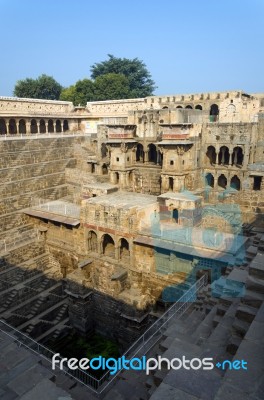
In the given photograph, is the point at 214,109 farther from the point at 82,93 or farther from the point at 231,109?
the point at 82,93

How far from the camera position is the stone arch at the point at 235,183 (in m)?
20.2

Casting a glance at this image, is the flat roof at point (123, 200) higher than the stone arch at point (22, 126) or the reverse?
the reverse

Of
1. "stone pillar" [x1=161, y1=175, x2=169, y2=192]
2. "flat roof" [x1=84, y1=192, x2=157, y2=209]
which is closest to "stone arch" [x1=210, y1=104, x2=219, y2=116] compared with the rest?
"stone pillar" [x1=161, y1=175, x2=169, y2=192]

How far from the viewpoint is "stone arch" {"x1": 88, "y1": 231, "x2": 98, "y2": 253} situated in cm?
1794

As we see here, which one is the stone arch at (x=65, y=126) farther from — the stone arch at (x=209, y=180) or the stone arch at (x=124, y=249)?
the stone arch at (x=124, y=249)

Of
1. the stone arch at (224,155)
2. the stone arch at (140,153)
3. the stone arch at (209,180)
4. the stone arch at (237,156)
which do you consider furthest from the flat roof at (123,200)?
the stone arch at (237,156)

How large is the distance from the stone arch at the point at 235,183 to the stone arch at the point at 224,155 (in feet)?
4.68

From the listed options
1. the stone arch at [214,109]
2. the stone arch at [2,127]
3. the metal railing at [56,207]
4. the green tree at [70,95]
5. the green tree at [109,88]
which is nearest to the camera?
the metal railing at [56,207]

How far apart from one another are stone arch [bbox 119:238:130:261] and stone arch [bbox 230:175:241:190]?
27.6 ft

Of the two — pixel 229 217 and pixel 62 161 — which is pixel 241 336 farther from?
pixel 62 161

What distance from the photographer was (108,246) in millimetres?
18500

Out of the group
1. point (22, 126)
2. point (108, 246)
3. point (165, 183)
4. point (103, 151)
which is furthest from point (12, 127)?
point (108, 246)

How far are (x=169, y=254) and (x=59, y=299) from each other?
7.49 m

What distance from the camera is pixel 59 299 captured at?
59.1 feet
